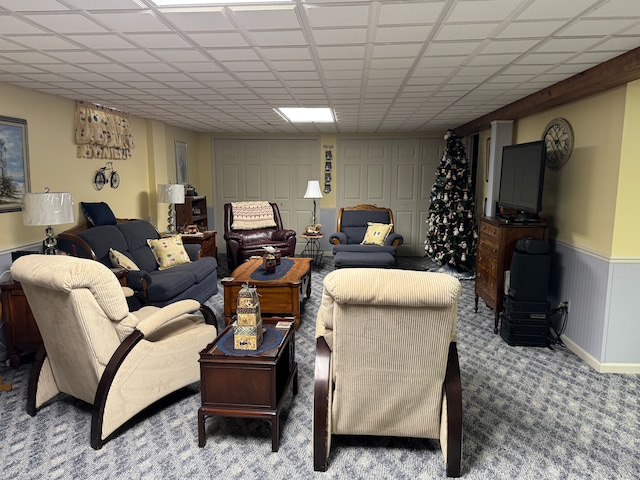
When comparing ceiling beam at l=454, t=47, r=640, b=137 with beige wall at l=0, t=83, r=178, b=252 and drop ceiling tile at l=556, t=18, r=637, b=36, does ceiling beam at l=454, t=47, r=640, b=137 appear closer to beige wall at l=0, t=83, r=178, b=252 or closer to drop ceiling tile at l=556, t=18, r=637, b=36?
drop ceiling tile at l=556, t=18, r=637, b=36

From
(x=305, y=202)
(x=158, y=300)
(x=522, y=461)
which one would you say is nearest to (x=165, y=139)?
(x=305, y=202)

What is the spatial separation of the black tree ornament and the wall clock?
2.07 m

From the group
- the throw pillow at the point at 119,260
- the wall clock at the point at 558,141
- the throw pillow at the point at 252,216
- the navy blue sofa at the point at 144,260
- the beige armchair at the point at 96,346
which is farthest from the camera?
the throw pillow at the point at 252,216

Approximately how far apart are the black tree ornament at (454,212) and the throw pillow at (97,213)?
14.9 feet

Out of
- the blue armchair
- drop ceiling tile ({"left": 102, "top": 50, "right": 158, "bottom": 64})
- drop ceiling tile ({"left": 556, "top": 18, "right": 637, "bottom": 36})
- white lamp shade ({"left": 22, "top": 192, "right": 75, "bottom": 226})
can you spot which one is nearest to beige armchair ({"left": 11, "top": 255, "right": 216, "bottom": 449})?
white lamp shade ({"left": 22, "top": 192, "right": 75, "bottom": 226})

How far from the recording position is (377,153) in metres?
7.84

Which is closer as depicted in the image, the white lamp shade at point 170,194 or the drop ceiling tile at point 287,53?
the drop ceiling tile at point 287,53

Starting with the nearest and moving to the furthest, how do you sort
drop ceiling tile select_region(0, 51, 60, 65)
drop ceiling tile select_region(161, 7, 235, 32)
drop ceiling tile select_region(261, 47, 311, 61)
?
1. drop ceiling tile select_region(161, 7, 235, 32)
2. drop ceiling tile select_region(261, 47, 311, 61)
3. drop ceiling tile select_region(0, 51, 60, 65)

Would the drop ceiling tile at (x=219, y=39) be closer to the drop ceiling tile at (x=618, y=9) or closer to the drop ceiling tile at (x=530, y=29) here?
the drop ceiling tile at (x=530, y=29)

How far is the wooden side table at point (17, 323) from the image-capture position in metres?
3.26

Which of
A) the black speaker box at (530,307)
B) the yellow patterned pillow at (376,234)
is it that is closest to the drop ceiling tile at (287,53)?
the black speaker box at (530,307)

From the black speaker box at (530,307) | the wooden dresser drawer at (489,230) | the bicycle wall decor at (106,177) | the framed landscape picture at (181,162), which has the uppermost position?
the framed landscape picture at (181,162)

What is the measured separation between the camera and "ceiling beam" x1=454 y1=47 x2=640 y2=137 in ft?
9.00

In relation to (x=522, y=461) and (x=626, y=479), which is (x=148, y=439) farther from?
(x=626, y=479)
